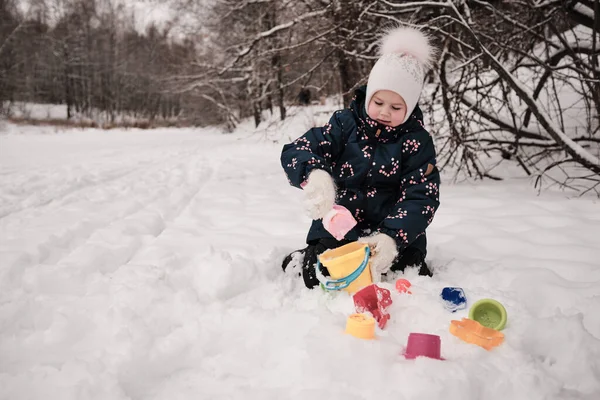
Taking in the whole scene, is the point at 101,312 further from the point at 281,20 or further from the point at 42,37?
the point at 42,37

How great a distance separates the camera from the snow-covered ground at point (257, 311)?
105 cm

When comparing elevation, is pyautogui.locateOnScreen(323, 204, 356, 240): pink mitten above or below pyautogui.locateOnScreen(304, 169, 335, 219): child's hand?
below

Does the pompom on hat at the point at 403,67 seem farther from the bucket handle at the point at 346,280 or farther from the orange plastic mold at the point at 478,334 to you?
the orange plastic mold at the point at 478,334

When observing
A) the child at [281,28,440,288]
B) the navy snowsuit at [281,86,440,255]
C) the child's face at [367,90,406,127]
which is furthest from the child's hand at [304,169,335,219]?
the child's face at [367,90,406,127]

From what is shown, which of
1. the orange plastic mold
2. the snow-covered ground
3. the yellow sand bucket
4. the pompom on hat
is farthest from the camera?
the pompom on hat

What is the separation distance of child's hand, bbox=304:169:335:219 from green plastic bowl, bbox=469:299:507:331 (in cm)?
64

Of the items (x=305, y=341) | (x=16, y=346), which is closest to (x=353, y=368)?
(x=305, y=341)

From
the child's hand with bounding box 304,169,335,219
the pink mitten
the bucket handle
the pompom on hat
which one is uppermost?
the pompom on hat

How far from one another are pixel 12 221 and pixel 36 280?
1240 mm

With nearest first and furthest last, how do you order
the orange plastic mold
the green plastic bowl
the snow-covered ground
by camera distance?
the snow-covered ground, the orange plastic mold, the green plastic bowl

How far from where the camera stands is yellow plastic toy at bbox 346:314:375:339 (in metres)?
1.20

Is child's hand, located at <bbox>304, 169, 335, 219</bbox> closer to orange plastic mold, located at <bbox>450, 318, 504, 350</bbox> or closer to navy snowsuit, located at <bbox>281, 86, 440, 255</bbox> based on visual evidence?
navy snowsuit, located at <bbox>281, 86, 440, 255</bbox>

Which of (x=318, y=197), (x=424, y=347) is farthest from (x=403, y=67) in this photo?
(x=424, y=347)

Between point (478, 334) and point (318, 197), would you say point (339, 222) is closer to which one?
point (318, 197)
